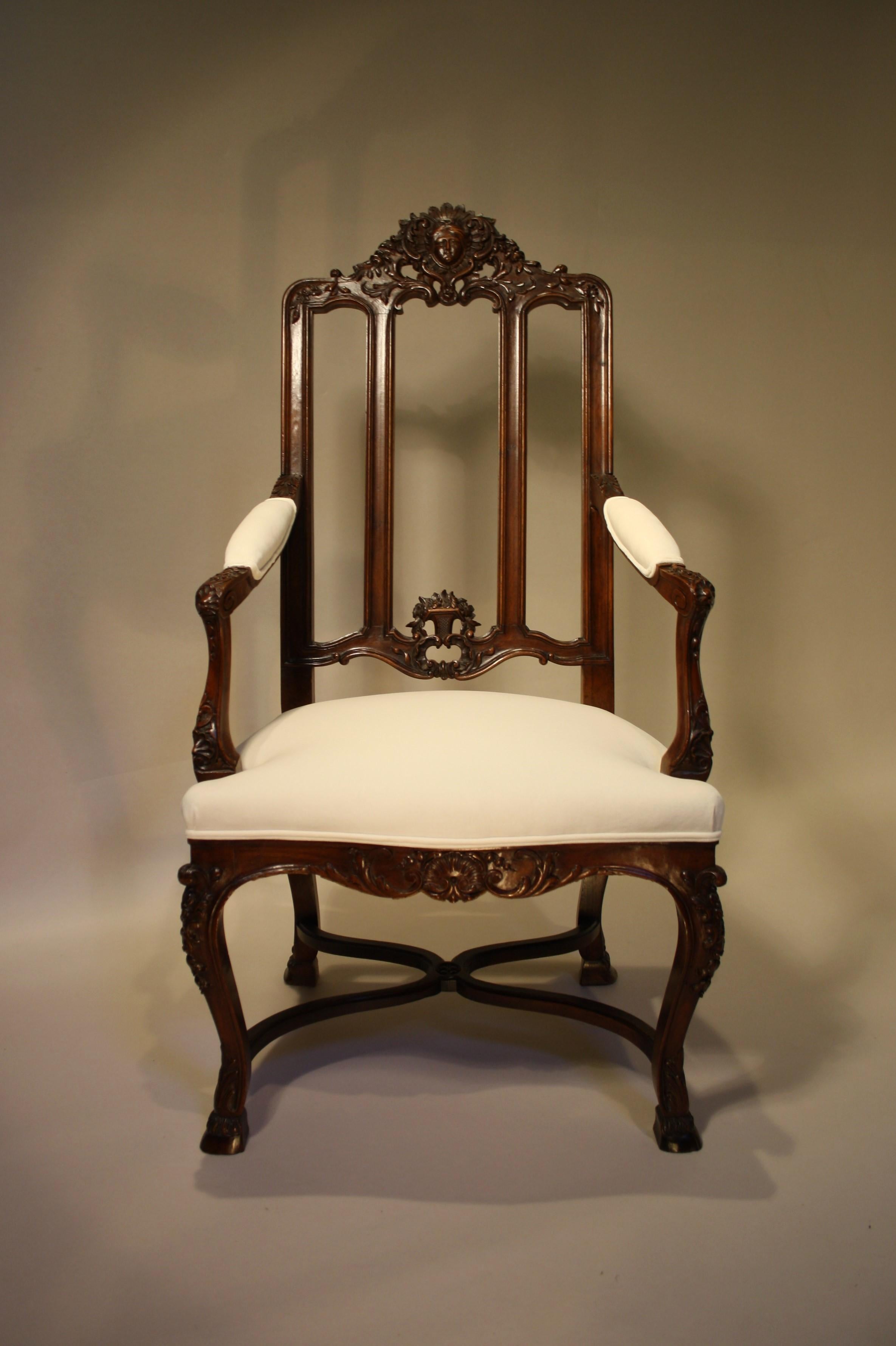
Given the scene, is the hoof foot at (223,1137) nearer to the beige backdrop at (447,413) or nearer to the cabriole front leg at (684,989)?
the beige backdrop at (447,413)

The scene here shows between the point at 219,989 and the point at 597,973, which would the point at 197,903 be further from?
the point at 597,973

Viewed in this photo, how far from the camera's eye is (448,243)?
1.74 m

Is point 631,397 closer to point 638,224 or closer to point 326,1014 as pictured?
point 638,224

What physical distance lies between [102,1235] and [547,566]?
5.68 feet

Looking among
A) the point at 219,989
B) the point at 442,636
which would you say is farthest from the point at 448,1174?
the point at 442,636

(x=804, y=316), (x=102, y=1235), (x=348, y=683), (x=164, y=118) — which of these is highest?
(x=164, y=118)

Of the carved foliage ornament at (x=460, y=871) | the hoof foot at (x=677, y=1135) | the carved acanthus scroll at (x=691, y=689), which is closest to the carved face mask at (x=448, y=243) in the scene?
the carved acanthus scroll at (x=691, y=689)

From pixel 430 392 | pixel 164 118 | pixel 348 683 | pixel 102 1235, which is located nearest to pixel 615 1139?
pixel 102 1235

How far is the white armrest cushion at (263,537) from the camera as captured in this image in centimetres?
141

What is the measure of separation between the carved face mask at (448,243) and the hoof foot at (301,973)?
1227mm

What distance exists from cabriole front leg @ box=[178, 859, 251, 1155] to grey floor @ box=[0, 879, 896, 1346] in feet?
0.14

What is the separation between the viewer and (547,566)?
2531 mm

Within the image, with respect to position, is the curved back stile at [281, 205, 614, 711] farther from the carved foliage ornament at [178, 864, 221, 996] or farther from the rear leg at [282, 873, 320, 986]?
the carved foliage ornament at [178, 864, 221, 996]

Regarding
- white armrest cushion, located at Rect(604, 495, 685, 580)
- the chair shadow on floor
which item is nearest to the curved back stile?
white armrest cushion, located at Rect(604, 495, 685, 580)
